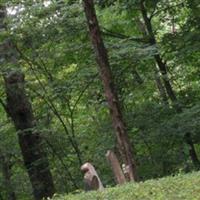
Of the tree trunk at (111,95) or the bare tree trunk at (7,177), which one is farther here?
the bare tree trunk at (7,177)

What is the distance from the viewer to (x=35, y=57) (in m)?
10.2

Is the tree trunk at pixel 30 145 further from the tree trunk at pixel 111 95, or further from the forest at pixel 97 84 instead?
the tree trunk at pixel 111 95

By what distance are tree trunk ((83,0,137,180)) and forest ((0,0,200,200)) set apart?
3.69ft

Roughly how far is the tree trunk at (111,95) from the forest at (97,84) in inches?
44.3

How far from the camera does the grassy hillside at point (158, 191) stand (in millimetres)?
4484

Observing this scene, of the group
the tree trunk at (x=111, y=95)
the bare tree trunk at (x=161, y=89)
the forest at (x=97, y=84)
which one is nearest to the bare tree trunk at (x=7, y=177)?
the forest at (x=97, y=84)

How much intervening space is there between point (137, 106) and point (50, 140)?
2.17 m

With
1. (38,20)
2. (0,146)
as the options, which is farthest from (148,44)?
(0,146)

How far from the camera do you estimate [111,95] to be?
7164 millimetres

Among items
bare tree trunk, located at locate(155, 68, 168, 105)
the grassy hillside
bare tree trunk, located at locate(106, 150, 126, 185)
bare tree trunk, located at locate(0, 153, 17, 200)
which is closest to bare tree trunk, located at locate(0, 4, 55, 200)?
bare tree trunk, located at locate(0, 153, 17, 200)

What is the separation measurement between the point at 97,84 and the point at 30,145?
8.64 feet

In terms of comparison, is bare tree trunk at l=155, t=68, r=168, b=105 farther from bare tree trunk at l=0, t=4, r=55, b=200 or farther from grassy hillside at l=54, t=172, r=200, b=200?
grassy hillside at l=54, t=172, r=200, b=200

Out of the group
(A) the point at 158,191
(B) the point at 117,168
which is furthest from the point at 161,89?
(A) the point at 158,191

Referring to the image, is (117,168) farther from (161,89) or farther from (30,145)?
(161,89)
